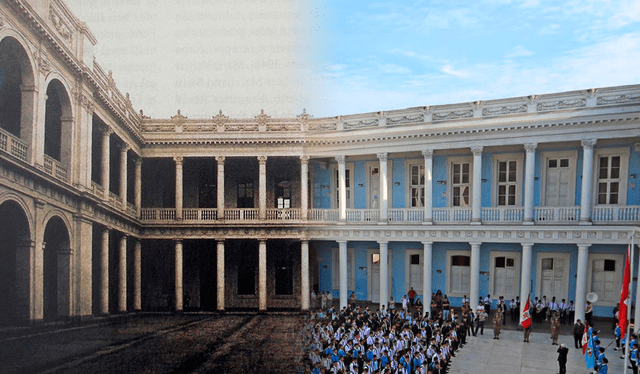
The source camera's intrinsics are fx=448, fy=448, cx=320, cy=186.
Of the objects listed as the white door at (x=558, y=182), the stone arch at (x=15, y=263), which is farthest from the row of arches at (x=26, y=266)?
the white door at (x=558, y=182)

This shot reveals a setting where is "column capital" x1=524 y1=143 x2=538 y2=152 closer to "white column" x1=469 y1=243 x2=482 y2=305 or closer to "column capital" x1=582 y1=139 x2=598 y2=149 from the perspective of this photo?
"column capital" x1=582 y1=139 x2=598 y2=149

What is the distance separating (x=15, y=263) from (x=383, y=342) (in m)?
9.56

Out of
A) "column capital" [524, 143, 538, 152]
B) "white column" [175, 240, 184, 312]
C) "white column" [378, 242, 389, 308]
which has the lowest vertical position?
"white column" [175, 240, 184, 312]

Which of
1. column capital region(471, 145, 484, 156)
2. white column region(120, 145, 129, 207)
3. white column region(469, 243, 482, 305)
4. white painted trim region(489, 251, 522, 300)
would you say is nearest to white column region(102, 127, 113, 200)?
white column region(120, 145, 129, 207)

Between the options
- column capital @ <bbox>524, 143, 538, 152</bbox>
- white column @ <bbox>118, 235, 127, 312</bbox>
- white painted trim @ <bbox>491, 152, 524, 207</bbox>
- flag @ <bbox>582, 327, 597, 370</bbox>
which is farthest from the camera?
white painted trim @ <bbox>491, 152, 524, 207</bbox>

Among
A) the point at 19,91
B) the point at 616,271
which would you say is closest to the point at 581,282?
the point at 616,271

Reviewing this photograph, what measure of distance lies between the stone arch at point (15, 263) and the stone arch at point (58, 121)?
405 mm

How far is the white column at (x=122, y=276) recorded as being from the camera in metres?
2.62

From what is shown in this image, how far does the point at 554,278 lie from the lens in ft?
51.9

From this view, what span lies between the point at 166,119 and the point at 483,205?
47.2 feet

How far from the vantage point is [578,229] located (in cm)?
1402

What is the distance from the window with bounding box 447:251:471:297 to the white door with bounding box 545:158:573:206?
327 centimetres

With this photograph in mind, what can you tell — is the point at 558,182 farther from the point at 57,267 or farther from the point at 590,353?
the point at 57,267

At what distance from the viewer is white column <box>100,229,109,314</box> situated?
251 centimetres
